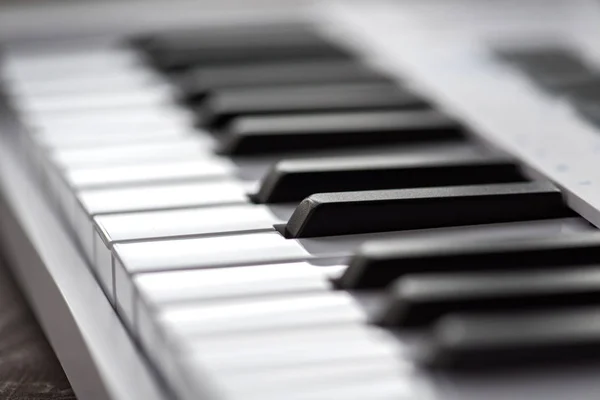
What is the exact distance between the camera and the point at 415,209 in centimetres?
104

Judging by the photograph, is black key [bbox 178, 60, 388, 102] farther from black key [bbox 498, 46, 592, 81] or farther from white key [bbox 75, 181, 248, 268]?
white key [bbox 75, 181, 248, 268]

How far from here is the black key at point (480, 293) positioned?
831 mm

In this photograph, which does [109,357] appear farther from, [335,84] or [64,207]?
[335,84]

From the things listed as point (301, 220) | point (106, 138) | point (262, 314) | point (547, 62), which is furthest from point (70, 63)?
point (262, 314)

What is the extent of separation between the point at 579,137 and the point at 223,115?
1.26 ft

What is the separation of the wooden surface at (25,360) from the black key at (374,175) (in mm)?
241

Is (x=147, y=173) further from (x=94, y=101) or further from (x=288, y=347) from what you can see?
(x=288, y=347)

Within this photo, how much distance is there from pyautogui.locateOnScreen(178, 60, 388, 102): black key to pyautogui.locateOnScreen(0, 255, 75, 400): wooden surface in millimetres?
346

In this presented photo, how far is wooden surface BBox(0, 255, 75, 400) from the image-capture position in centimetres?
104

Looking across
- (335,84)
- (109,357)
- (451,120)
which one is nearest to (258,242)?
(109,357)

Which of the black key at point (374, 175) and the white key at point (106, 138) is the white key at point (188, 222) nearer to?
the black key at point (374, 175)

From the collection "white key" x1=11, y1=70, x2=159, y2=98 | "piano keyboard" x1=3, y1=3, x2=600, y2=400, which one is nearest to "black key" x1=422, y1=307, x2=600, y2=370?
"piano keyboard" x1=3, y1=3, x2=600, y2=400

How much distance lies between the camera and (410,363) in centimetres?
79

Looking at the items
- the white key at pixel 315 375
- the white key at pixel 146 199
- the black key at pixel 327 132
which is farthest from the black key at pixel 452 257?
the black key at pixel 327 132
